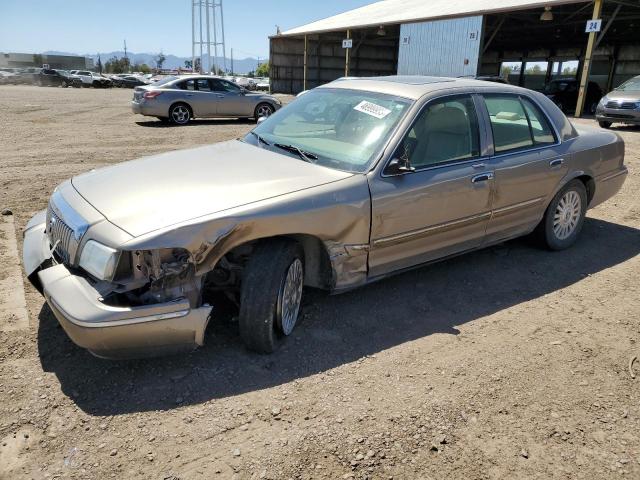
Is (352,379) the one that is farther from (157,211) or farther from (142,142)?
(142,142)

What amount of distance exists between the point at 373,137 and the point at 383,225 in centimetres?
64

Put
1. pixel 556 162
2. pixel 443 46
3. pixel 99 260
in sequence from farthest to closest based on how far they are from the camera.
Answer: pixel 443 46, pixel 556 162, pixel 99 260

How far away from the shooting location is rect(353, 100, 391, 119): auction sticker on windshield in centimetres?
375

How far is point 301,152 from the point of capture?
3686mm

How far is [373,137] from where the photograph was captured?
362 centimetres

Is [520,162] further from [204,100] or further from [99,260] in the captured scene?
[204,100]

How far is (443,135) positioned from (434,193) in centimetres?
52

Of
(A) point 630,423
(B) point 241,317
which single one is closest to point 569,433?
(A) point 630,423

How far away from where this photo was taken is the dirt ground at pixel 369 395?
2.34 metres

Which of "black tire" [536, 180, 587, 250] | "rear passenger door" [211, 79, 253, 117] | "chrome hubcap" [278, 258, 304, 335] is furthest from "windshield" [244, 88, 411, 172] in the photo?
"rear passenger door" [211, 79, 253, 117]

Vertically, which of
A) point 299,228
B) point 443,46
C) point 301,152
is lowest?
point 299,228

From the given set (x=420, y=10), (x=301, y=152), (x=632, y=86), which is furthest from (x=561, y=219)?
(x=420, y=10)

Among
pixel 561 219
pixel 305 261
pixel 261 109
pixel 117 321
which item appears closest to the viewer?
pixel 117 321

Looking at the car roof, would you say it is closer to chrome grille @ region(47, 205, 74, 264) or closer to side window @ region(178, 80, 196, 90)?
chrome grille @ region(47, 205, 74, 264)
